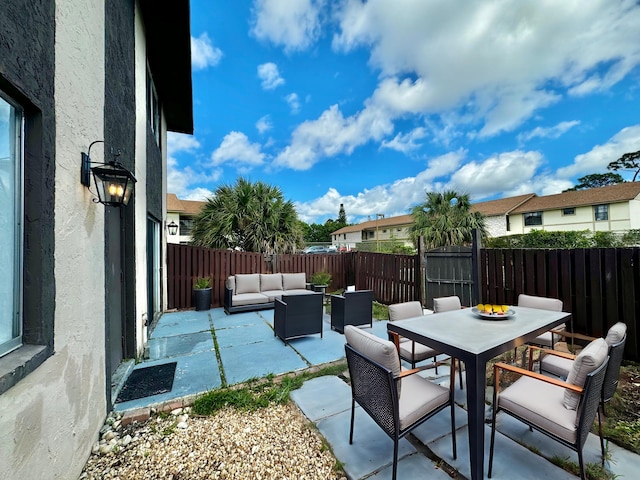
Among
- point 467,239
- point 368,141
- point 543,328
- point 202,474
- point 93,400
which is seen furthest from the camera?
point 368,141

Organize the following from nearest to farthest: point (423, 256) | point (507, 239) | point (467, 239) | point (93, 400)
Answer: point (93, 400), point (423, 256), point (467, 239), point (507, 239)

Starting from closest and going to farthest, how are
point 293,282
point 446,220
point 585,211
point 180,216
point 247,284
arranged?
1. point 247,284
2. point 293,282
3. point 446,220
4. point 585,211
5. point 180,216

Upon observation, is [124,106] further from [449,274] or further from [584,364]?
[449,274]

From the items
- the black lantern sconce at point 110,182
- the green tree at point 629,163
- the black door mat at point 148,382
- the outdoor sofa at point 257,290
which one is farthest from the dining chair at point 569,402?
the green tree at point 629,163

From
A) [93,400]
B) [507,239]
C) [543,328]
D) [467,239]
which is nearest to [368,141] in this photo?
[467,239]

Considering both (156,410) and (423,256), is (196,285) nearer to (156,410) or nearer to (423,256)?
(156,410)

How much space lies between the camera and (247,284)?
250 inches

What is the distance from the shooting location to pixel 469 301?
5574 millimetres

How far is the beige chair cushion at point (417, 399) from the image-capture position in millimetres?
1702

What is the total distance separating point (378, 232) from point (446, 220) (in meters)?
18.6

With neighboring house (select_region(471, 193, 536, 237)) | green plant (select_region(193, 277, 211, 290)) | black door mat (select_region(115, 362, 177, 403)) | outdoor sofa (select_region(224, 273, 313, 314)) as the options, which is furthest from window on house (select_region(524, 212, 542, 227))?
black door mat (select_region(115, 362, 177, 403))

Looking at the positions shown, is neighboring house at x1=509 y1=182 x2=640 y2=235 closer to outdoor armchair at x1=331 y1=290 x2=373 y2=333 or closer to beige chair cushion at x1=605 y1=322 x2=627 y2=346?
outdoor armchair at x1=331 y1=290 x2=373 y2=333

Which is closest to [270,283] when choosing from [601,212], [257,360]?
[257,360]

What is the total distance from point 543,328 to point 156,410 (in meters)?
3.65
